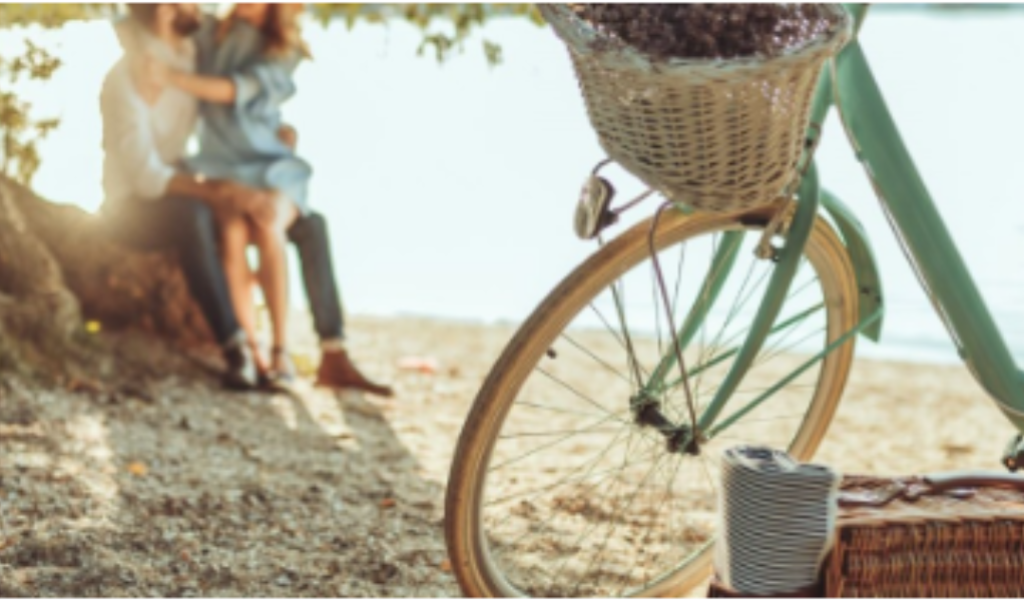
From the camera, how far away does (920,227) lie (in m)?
2.44

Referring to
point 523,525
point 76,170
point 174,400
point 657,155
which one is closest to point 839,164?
point 76,170

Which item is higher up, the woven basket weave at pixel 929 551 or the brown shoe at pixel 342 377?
the woven basket weave at pixel 929 551

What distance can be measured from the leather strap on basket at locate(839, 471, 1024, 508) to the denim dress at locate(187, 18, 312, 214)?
2.80m

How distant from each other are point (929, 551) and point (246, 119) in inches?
123

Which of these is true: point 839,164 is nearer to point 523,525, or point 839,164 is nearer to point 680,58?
point 523,525

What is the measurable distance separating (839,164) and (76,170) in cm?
404

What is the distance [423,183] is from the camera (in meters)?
8.15

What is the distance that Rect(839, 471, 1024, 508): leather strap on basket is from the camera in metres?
2.20

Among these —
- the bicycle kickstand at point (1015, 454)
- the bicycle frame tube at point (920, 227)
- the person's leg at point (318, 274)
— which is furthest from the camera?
the person's leg at point (318, 274)

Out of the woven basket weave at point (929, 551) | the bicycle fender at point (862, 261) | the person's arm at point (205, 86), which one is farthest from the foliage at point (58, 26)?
the woven basket weave at point (929, 551)

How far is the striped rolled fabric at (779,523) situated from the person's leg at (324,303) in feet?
9.08

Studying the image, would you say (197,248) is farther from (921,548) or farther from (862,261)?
(921,548)

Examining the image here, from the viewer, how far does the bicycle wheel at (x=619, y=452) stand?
2.44 metres

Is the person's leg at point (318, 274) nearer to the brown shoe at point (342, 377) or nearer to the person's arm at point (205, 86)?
the brown shoe at point (342, 377)
